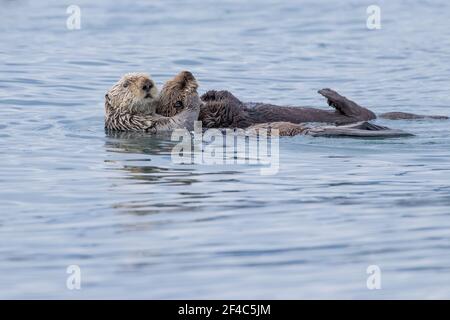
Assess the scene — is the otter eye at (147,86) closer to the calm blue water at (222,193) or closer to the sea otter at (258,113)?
the sea otter at (258,113)

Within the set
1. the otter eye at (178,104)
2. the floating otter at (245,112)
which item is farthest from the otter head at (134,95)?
the otter eye at (178,104)

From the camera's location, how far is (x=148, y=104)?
10.0m

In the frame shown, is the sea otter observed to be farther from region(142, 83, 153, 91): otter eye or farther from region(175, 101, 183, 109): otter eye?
region(142, 83, 153, 91): otter eye

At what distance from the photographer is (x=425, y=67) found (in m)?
14.6

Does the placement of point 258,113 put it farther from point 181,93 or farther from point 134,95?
point 134,95

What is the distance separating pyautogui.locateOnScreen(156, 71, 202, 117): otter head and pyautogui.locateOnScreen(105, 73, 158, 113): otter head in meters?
0.16

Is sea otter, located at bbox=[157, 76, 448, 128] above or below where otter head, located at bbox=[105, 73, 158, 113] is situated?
below

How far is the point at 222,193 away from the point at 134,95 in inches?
107

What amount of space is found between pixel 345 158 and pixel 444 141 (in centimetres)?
119

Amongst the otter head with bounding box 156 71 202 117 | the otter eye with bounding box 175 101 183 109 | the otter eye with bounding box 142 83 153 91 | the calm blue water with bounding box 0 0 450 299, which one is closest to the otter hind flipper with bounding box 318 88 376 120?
the calm blue water with bounding box 0 0 450 299

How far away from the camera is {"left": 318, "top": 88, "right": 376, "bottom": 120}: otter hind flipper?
32.4ft

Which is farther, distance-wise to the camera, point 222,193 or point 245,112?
point 245,112

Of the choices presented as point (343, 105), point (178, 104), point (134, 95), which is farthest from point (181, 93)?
point (343, 105)
